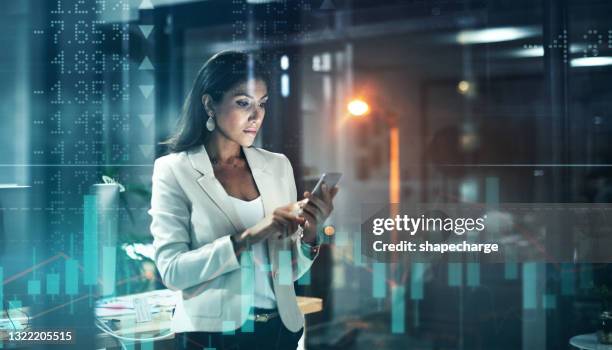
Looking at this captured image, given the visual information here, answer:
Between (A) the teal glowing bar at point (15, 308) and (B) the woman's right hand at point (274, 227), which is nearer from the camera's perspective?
(B) the woman's right hand at point (274, 227)

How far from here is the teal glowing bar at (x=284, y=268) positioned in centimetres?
252

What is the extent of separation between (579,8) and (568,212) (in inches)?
32.1

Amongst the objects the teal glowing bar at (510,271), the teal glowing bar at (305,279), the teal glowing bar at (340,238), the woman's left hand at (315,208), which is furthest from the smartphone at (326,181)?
the teal glowing bar at (510,271)

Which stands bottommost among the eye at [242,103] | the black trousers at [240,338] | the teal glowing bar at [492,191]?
the black trousers at [240,338]

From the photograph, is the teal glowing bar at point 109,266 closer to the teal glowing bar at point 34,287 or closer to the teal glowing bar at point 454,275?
the teal glowing bar at point 34,287

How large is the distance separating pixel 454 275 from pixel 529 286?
12.1 inches

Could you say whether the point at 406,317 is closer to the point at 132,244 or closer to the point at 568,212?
the point at 568,212

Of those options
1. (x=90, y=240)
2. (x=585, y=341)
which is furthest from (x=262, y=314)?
(x=585, y=341)

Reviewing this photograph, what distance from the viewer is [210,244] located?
249cm

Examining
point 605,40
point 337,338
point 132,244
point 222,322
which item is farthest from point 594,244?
point 132,244

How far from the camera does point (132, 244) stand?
2.57 meters

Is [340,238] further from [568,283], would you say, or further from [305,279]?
[568,283]

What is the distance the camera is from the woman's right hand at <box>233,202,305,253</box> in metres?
2.49

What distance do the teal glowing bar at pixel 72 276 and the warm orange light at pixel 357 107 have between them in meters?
1.30
